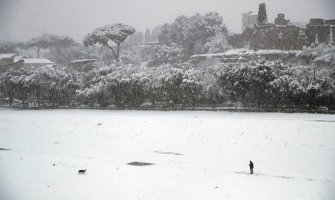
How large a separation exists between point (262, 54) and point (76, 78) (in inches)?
895

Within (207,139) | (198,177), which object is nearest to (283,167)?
(198,177)

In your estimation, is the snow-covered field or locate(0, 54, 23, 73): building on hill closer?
the snow-covered field

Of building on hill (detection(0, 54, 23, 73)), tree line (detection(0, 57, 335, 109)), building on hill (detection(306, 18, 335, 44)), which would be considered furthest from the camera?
building on hill (detection(0, 54, 23, 73))

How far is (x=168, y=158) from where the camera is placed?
65.7 feet

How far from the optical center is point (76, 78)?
4669 centimetres

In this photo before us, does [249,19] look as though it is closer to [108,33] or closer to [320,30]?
[320,30]

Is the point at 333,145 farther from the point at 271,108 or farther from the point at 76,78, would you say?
the point at 76,78

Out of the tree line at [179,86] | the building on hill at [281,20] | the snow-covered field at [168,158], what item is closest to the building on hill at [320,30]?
the building on hill at [281,20]

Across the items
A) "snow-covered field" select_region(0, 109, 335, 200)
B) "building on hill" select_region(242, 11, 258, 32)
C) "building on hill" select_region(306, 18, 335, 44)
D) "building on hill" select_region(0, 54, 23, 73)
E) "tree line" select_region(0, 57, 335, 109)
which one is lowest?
"snow-covered field" select_region(0, 109, 335, 200)

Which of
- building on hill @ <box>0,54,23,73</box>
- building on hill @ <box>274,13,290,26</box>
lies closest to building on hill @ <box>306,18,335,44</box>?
building on hill @ <box>274,13,290,26</box>

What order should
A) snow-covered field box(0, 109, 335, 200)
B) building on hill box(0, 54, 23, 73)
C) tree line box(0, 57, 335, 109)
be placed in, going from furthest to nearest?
1. building on hill box(0, 54, 23, 73)
2. tree line box(0, 57, 335, 109)
3. snow-covered field box(0, 109, 335, 200)

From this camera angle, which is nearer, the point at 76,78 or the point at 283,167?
the point at 283,167

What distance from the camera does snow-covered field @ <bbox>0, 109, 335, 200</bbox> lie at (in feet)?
47.8

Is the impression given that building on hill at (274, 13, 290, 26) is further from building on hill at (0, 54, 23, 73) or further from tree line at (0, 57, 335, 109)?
building on hill at (0, 54, 23, 73)
